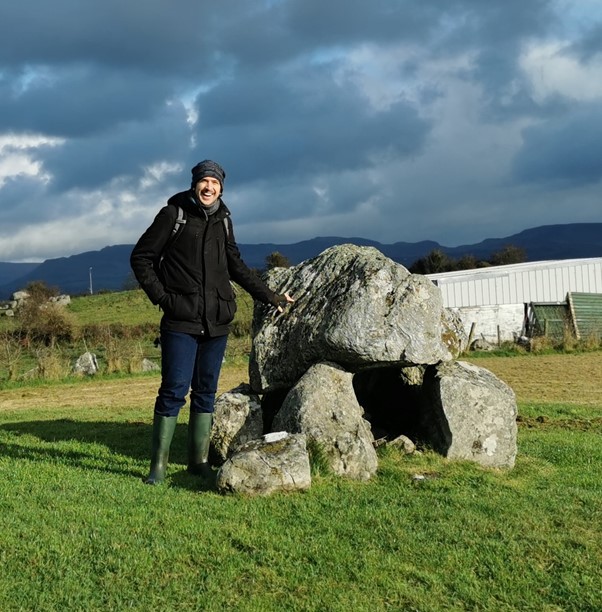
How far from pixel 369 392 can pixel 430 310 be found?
2653 millimetres

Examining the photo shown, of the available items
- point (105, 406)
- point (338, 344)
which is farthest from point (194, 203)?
point (105, 406)

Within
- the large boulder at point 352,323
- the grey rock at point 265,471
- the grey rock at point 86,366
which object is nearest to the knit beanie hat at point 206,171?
the large boulder at point 352,323

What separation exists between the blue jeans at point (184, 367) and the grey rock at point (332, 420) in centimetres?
105

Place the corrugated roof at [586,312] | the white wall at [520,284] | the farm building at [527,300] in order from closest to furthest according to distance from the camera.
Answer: the farm building at [527,300] < the corrugated roof at [586,312] < the white wall at [520,284]

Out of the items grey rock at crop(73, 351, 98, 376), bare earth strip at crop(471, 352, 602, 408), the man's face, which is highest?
the man's face

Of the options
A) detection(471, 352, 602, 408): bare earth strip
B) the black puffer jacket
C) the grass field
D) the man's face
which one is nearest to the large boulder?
the grass field

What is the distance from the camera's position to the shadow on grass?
8.77m

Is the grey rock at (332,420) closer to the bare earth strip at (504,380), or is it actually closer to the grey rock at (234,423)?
the grey rock at (234,423)

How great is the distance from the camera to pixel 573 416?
46.0ft

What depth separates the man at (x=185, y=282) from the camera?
26.2 ft

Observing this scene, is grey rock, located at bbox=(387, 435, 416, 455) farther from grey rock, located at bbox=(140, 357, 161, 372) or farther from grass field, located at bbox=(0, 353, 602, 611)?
grey rock, located at bbox=(140, 357, 161, 372)

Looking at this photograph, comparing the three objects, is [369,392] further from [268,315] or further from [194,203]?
[194,203]

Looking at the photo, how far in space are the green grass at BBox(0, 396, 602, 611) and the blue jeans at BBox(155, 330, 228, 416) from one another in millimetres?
897

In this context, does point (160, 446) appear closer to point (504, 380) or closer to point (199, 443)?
point (199, 443)
